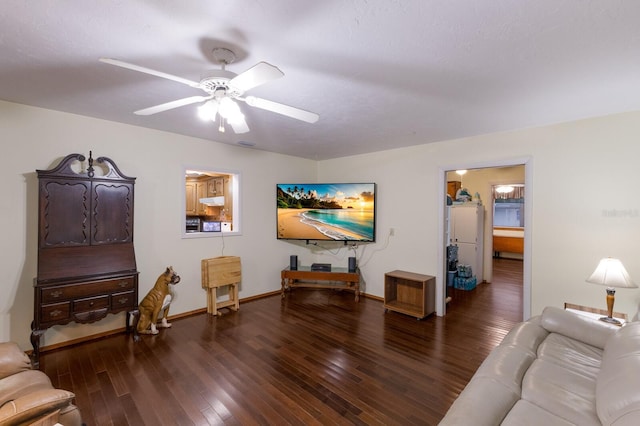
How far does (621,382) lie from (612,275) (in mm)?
1569

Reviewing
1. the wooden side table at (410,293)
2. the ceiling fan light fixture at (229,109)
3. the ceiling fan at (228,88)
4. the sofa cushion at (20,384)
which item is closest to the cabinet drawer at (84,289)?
the sofa cushion at (20,384)

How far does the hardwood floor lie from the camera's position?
2027 mm

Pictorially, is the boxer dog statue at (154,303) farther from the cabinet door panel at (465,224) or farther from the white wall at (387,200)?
the cabinet door panel at (465,224)

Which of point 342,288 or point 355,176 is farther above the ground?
point 355,176

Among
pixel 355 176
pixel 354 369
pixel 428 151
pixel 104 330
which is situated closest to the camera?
pixel 354 369

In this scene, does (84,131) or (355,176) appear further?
(355,176)

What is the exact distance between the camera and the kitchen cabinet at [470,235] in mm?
5652

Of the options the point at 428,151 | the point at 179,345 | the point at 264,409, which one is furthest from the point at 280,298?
the point at 428,151

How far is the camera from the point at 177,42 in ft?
5.51

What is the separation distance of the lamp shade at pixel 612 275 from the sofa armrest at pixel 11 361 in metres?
4.28

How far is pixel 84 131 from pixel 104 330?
2.25 meters

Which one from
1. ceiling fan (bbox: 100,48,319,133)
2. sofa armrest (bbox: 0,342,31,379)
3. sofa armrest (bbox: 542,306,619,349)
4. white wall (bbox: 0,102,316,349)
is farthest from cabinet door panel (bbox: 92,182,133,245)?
sofa armrest (bbox: 542,306,619,349)

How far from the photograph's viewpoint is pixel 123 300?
2.97 meters

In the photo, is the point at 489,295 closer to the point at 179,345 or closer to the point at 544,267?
the point at 544,267
